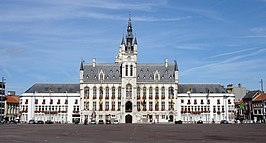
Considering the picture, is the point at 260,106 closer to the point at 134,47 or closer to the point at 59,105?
the point at 134,47

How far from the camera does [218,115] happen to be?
123875 millimetres

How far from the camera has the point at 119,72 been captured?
127 meters

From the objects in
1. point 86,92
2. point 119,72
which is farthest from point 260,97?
point 86,92

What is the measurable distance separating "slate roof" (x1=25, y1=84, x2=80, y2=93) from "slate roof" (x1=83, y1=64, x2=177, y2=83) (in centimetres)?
776

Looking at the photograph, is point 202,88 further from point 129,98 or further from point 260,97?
point 129,98

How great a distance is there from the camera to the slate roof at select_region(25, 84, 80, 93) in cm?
12875

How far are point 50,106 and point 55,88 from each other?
22.5 ft

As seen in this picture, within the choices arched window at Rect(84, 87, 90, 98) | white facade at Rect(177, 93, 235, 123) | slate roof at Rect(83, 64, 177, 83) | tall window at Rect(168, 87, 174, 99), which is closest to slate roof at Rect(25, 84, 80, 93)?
arched window at Rect(84, 87, 90, 98)

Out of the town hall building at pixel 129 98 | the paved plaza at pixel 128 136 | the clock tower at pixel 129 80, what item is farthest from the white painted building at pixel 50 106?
the paved plaza at pixel 128 136

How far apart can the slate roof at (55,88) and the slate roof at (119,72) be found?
25.5 feet

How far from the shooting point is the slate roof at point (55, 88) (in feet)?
422

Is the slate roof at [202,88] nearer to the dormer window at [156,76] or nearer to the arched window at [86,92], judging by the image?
the dormer window at [156,76]

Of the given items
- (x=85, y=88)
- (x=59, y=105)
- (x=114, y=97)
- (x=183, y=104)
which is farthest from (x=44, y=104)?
(x=183, y=104)

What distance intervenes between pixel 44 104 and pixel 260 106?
74621 millimetres
